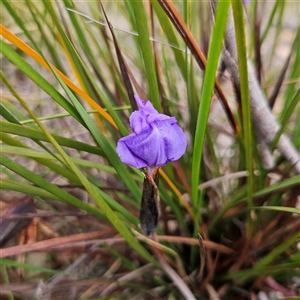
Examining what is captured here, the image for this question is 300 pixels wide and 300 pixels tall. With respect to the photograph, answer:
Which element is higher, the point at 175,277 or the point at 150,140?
the point at 150,140

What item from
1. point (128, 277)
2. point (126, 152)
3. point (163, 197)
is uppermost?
point (126, 152)

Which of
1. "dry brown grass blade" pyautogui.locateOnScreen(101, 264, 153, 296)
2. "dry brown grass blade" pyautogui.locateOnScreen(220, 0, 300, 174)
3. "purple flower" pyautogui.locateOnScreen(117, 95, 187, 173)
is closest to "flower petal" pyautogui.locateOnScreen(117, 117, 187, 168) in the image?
"purple flower" pyautogui.locateOnScreen(117, 95, 187, 173)

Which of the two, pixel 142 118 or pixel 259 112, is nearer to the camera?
pixel 142 118

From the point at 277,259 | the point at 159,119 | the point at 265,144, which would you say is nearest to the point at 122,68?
the point at 159,119

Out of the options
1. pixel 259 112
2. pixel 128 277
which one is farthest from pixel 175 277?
pixel 259 112

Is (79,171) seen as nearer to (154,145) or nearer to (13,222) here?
(154,145)

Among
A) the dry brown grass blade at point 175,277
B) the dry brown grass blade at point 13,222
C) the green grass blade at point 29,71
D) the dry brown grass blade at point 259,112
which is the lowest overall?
the dry brown grass blade at point 175,277

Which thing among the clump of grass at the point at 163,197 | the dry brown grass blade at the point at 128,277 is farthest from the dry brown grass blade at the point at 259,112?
the dry brown grass blade at the point at 128,277

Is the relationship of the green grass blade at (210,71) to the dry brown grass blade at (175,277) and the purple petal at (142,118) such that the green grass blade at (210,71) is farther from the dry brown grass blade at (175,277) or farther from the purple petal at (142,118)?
the dry brown grass blade at (175,277)

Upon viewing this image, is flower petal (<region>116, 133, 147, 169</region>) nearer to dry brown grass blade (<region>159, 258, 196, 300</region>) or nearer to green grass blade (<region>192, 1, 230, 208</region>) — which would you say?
green grass blade (<region>192, 1, 230, 208</region>)
